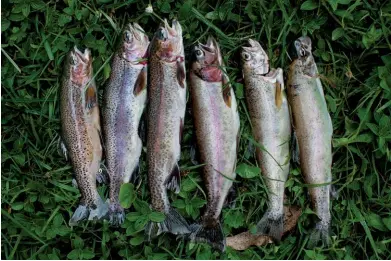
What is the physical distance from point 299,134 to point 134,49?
47.2 inches

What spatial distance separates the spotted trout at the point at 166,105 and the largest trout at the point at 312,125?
28.9 inches


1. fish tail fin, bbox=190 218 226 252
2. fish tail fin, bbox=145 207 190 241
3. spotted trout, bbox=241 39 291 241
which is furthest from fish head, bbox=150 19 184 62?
fish tail fin, bbox=190 218 226 252

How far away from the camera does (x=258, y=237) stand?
373 cm

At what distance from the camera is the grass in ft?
12.1

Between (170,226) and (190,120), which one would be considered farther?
(190,120)

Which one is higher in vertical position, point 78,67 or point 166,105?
point 78,67

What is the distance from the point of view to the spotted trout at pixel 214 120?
3561 mm

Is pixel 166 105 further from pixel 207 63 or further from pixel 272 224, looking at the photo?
pixel 272 224

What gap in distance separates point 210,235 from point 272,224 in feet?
1.35

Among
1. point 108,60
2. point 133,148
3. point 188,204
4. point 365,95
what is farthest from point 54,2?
point 365,95

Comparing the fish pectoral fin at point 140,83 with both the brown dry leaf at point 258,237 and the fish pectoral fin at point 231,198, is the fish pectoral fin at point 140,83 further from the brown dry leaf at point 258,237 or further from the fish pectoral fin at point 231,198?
the brown dry leaf at point 258,237

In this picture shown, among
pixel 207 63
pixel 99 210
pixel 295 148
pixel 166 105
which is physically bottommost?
pixel 99 210

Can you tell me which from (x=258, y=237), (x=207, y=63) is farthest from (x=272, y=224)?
(x=207, y=63)

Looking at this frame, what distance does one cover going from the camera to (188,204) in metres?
3.67
